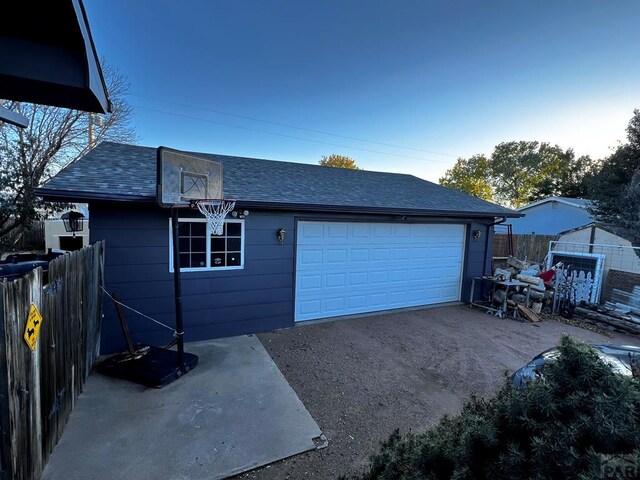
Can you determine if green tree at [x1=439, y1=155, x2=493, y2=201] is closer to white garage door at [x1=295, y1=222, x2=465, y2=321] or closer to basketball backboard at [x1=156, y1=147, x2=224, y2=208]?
white garage door at [x1=295, y1=222, x2=465, y2=321]

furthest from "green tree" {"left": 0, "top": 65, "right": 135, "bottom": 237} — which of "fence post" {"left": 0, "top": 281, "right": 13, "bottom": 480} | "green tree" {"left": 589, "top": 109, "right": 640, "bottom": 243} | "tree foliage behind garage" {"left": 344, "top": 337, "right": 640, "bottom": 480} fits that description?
"green tree" {"left": 589, "top": 109, "right": 640, "bottom": 243}

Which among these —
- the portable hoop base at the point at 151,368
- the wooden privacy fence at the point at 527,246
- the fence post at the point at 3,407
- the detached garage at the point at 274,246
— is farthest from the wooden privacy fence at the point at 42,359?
the wooden privacy fence at the point at 527,246

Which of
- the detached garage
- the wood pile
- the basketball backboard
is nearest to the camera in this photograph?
the basketball backboard

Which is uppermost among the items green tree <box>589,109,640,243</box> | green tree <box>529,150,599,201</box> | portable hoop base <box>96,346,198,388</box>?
green tree <box>529,150,599,201</box>

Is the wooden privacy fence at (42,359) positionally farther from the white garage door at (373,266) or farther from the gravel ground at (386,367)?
the white garage door at (373,266)

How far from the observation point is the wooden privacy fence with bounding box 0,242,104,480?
1850 mm

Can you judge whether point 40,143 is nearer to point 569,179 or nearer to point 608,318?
point 608,318

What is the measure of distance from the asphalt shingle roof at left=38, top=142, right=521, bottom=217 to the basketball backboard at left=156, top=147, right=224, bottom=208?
0.57m

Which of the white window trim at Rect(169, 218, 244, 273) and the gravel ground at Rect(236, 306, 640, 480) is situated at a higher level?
the white window trim at Rect(169, 218, 244, 273)

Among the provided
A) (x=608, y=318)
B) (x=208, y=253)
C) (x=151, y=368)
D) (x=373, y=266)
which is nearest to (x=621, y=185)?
(x=608, y=318)

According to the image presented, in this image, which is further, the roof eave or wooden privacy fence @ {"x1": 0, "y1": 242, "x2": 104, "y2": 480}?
the roof eave

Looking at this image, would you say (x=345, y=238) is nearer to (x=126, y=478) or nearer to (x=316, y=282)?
(x=316, y=282)

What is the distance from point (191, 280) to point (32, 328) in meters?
3.19

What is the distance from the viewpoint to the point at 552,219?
18094 millimetres
